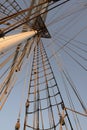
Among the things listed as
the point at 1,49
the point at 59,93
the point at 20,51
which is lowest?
the point at 1,49

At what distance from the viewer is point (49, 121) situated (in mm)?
6105

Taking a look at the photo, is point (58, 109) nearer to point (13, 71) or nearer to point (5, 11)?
point (13, 71)

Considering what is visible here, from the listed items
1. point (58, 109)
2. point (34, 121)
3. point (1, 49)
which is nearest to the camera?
point (1, 49)

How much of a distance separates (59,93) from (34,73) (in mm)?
1569

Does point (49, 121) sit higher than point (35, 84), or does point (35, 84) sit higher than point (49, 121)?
point (35, 84)

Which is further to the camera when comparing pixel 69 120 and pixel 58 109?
pixel 58 109

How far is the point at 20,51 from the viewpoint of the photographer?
8.49 m

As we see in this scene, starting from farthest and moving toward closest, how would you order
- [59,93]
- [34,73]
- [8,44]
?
1. [34,73]
2. [59,93]
3. [8,44]

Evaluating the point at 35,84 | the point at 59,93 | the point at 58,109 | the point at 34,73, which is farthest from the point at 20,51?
the point at 58,109

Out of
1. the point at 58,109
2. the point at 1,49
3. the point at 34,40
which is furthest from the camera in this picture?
the point at 34,40

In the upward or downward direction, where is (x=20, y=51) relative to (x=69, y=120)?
upward

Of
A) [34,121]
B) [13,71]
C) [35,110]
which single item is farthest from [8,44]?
[13,71]

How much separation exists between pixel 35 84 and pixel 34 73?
0.85 m

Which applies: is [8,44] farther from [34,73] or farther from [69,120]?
[34,73]
